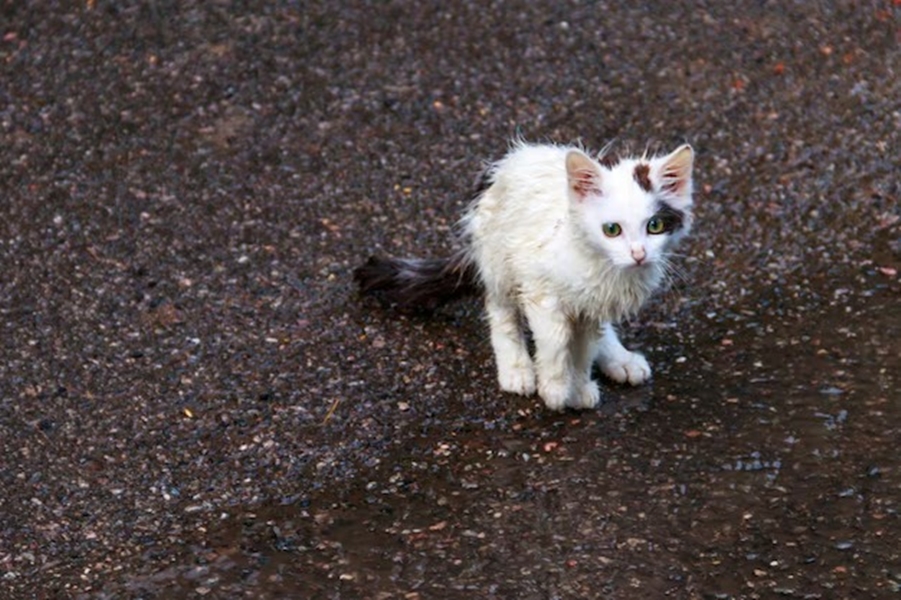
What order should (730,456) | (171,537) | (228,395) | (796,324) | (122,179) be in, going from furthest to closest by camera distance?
(122,179), (796,324), (228,395), (730,456), (171,537)

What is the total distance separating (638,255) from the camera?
14.5ft

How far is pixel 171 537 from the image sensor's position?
4.46 m

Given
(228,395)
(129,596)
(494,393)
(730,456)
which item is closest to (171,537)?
(129,596)

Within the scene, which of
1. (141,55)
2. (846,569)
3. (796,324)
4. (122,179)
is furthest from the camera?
(141,55)

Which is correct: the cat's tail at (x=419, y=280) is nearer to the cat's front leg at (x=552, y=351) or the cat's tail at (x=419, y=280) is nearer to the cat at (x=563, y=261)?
the cat at (x=563, y=261)

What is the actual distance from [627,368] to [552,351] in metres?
0.44

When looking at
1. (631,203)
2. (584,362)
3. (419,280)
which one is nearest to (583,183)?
(631,203)

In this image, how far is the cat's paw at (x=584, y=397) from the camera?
16.5 feet

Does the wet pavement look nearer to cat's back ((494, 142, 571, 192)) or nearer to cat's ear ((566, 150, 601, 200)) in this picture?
cat's back ((494, 142, 571, 192))

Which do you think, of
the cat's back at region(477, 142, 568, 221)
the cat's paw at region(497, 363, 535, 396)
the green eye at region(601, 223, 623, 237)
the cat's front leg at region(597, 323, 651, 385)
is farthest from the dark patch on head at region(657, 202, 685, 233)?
the cat's paw at region(497, 363, 535, 396)

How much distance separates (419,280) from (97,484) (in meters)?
1.41

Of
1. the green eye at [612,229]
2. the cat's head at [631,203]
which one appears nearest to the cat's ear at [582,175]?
the cat's head at [631,203]

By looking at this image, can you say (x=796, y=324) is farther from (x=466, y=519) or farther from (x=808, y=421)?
(x=466, y=519)

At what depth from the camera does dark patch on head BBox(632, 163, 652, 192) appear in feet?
14.8
